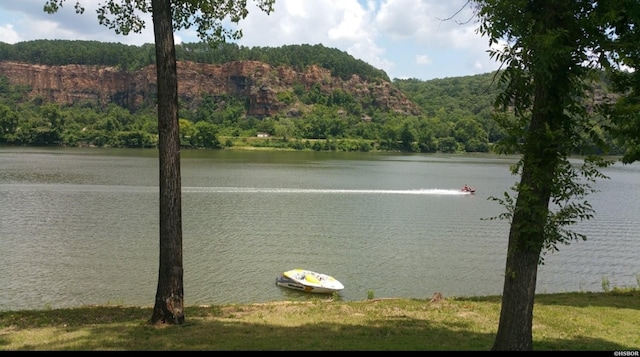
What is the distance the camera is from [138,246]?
97.3ft

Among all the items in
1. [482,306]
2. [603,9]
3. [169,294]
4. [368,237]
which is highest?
[603,9]

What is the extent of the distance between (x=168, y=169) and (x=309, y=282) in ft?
44.9

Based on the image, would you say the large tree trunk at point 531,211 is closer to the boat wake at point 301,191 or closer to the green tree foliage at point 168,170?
the green tree foliage at point 168,170

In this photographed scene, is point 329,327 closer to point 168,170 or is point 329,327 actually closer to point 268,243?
point 168,170

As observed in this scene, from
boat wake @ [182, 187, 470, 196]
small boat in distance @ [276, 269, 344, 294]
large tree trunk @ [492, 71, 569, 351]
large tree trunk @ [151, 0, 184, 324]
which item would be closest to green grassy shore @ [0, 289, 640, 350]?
large tree trunk @ [151, 0, 184, 324]

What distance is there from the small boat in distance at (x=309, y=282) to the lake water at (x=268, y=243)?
0.49 meters

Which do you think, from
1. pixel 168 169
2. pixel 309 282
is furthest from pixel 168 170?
pixel 309 282

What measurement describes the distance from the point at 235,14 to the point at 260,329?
656 cm

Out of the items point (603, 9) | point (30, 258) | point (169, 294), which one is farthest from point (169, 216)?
point (30, 258)

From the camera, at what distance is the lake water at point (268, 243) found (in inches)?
893

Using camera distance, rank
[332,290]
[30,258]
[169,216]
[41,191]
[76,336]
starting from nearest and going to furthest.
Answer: [76,336], [169,216], [332,290], [30,258], [41,191]

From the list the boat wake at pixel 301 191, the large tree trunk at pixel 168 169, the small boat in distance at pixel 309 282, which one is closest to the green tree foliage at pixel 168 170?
the large tree trunk at pixel 168 169

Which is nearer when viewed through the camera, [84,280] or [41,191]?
[84,280]

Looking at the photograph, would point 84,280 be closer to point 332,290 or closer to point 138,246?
point 138,246
